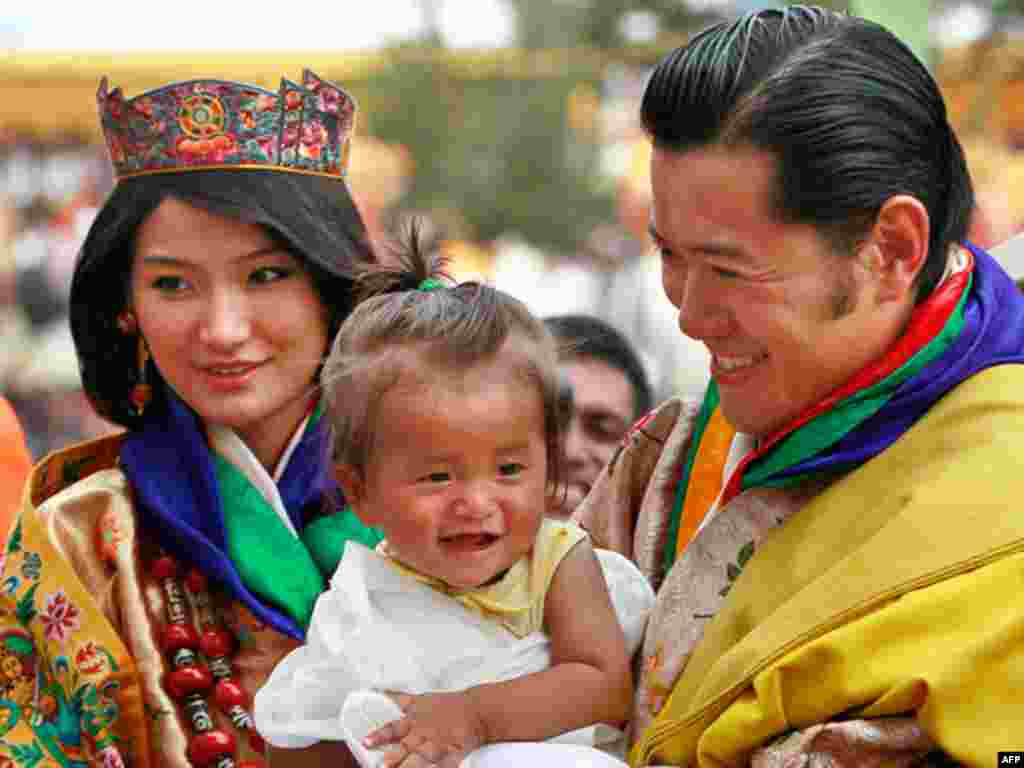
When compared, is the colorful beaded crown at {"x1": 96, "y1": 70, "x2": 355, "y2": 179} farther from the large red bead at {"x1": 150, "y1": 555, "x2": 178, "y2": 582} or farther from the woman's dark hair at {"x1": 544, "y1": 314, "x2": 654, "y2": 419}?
the woman's dark hair at {"x1": 544, "y1": 314, "x2": 654, "y2": 419}

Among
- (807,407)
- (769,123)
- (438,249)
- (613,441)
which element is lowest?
(613,441)

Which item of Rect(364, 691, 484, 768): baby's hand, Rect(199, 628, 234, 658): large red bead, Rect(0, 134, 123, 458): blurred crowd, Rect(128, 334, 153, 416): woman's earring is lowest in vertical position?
Rect(0, 134, 123, 458): blurred crowd

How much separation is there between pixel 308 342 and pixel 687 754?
1.22 meters

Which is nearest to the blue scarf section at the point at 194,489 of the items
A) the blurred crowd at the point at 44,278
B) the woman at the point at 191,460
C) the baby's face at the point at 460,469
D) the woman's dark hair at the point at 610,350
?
the woman at the point at 191,460

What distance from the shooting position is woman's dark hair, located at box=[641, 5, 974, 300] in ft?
7.02

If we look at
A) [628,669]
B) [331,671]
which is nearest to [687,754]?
[628,669]

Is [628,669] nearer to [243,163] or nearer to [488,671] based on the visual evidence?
[488,671]

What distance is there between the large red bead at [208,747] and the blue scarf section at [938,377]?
1.11 meters

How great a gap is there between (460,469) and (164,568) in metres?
0.91

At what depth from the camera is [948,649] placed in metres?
1.88

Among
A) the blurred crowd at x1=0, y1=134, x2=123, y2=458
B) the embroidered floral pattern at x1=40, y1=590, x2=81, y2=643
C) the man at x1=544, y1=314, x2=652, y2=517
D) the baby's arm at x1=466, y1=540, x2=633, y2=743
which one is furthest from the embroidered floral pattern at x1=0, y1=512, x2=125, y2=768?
the blurred crowd at x1=0, y1=134, x2=123, y2=458

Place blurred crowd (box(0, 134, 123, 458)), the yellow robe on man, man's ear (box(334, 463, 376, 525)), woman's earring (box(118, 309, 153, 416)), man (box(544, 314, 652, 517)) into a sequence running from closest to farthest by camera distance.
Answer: the yellow robe on man, man's ear (box(334, 463, 376, 525)), woman's earring (box(118, 309, 153, 416)), man (box(544, 314, 652, 517)), blurred crowd (box(0, 134, 123, 458))

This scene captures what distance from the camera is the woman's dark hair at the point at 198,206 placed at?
117 inches

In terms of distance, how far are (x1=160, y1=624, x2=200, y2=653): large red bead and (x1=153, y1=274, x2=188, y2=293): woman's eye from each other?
1.92ft
